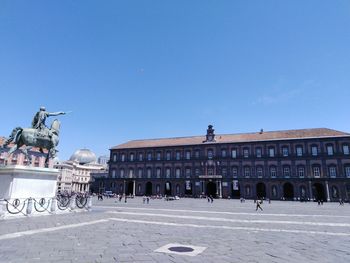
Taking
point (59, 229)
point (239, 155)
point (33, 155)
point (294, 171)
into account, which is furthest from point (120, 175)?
point (59, 229)

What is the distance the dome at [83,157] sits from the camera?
117 m

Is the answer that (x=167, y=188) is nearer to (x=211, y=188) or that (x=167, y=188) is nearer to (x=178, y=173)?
(x=178, y=173)

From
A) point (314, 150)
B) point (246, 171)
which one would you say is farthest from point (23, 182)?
point (314, 150)

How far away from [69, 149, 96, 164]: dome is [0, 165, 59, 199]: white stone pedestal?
10669 cm

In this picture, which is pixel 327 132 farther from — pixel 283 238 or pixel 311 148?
pixel 283 238

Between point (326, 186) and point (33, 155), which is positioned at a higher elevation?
point (33, 155)

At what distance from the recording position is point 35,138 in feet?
48.2

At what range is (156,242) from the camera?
7.43m

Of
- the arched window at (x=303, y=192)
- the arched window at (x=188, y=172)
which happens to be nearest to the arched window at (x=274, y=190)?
the arched window at (x=303, y=192)

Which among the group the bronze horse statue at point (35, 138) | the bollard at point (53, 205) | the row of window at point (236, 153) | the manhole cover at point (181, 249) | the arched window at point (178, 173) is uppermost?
the row of window at point (236, 153)

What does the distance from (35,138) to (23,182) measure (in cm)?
260

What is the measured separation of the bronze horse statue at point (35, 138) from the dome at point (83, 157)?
105732mm

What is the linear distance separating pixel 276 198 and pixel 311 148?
482 inches

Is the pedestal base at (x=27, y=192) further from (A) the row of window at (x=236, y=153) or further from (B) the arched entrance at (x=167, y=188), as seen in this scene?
(B) the arched entrance at (x=167, y=188)
